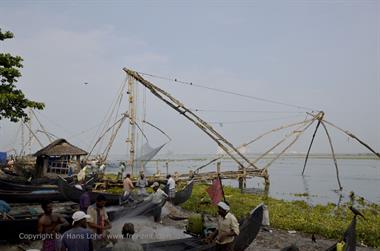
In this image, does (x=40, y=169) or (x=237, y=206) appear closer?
(x=237, y=206)

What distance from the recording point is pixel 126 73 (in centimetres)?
2219

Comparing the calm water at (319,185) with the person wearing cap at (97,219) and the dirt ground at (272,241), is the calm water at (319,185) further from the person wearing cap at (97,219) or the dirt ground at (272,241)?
the person wearing cap at (97,219)

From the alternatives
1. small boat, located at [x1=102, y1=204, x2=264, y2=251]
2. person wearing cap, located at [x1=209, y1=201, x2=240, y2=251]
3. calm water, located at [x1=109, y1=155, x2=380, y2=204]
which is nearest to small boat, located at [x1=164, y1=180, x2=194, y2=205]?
small boat, located at [x1=102, y1=204, x2=264, y2=251]

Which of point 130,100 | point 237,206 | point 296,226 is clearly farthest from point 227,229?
point 130,100

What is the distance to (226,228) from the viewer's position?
22.2ft

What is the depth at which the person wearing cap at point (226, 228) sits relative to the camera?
6699 mm

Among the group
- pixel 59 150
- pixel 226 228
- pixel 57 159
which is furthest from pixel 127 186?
pixel 57 159

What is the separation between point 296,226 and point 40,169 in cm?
1934

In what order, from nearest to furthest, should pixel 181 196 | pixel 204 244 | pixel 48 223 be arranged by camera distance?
1. pixel 48 223
2. pixel 204 244
3. pixel 181 196

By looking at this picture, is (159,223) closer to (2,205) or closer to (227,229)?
(2,205)

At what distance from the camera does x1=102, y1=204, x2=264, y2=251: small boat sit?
753cm

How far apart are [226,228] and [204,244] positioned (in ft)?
4.26

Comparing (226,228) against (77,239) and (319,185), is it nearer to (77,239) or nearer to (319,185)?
(77,239)

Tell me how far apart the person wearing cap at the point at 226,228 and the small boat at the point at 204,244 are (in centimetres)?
63
